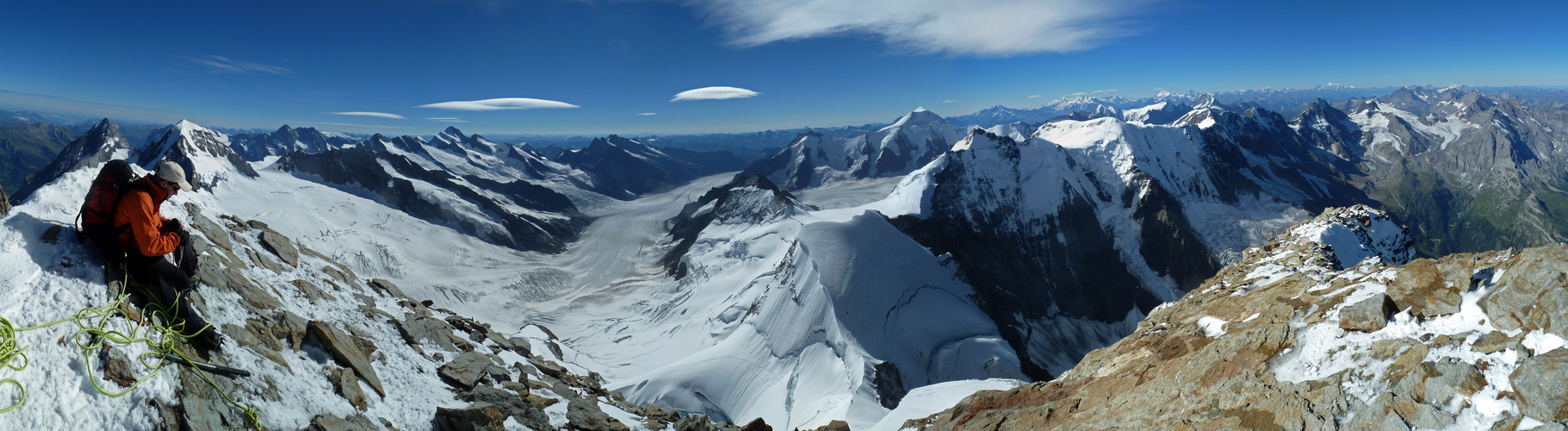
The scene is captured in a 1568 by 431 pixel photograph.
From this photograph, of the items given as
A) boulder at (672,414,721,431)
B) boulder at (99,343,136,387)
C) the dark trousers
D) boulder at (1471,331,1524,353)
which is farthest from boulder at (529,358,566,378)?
boulder at (1471,331,1524,353)

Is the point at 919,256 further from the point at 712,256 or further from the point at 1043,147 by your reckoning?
the point at 1043,147

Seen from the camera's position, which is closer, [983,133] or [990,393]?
[990,393]

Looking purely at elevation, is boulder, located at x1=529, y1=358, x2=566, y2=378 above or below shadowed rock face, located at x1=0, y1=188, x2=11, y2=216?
below

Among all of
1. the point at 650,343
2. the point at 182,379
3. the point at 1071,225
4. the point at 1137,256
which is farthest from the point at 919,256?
the point at 182,379

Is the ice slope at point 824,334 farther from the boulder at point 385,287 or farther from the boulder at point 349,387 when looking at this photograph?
the boulder at point 349,387

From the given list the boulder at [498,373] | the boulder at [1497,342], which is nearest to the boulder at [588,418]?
the boulder at [498,373]

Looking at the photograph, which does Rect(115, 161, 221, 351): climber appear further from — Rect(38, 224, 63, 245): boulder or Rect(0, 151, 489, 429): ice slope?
Rect(38, 224, 63, 245): boulder
